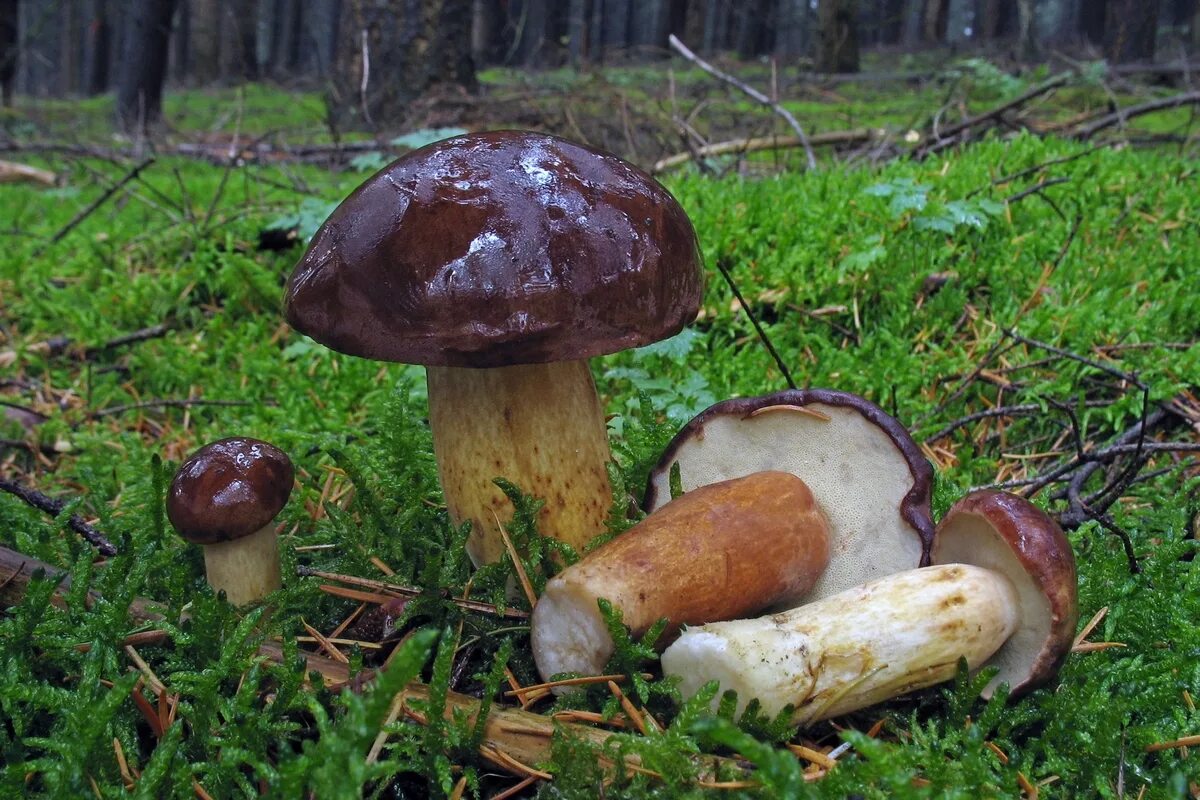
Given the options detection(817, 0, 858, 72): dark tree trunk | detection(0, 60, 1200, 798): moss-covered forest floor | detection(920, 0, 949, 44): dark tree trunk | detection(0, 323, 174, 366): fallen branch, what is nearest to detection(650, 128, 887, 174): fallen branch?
detection(0, 60, 1200, 798): moss-covered forest floor

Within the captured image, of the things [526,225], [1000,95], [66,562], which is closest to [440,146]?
[526,225]

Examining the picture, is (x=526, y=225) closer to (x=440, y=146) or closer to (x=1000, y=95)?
(x=440, y=146)

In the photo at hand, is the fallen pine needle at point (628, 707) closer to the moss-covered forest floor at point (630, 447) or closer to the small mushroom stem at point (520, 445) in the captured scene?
the moss-covered forest floor at point (630, 447)

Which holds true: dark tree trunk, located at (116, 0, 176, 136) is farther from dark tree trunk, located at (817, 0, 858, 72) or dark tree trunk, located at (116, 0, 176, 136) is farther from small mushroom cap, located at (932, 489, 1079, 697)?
small mushroom cap, located at (932, 489, 1079, 697)

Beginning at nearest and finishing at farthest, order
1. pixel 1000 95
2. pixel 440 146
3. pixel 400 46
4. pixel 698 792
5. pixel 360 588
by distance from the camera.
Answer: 1. pixel 698 792
2. pixel 440 146
3. pixel 360 588
4. pixel 400 46
5. pixel 1000 95

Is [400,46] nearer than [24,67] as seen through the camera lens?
Yes
